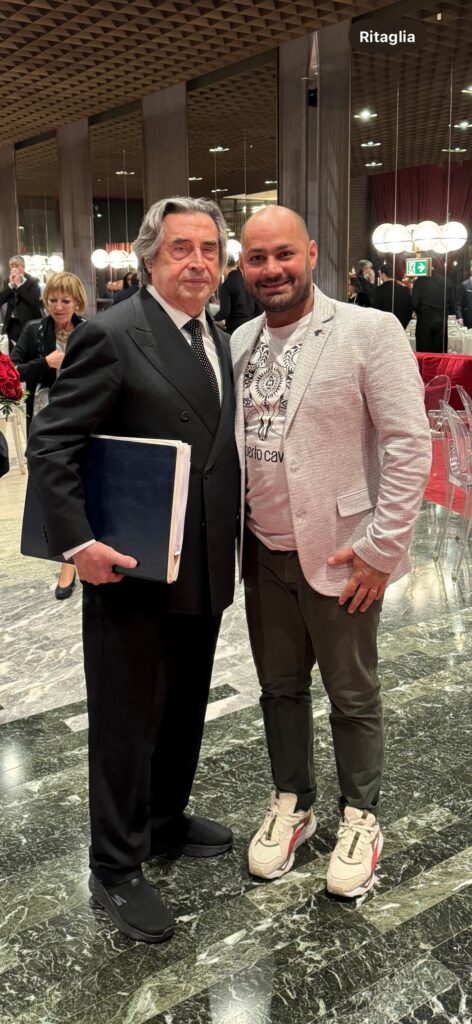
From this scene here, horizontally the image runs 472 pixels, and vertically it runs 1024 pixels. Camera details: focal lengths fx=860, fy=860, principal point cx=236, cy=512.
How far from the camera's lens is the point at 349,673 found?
1968 millimetres

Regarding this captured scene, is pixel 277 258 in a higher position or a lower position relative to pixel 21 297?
higher

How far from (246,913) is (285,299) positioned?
4.49ft

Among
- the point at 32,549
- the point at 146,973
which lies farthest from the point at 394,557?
the point at 146,973

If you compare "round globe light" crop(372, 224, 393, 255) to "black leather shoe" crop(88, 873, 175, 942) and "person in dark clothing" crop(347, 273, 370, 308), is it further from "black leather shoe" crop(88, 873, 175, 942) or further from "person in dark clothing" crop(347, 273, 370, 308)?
"black leather shoe" crop(88, 873, 175, 942)

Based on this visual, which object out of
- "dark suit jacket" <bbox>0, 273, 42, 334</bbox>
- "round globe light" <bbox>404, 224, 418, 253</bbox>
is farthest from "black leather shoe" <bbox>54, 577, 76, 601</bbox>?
"round globe light" <bbox>404, 224, 418, 253</bbox>

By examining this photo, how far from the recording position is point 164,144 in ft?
36.6

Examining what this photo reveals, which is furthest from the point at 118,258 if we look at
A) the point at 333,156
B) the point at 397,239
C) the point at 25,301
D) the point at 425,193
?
the point at 425,193

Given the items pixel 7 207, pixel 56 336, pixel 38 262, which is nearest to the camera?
pixel 56 336

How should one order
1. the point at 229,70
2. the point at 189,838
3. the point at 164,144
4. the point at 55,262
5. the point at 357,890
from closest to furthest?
the point at 357,890 → the point at 189,838 → the point at 229,70 → the point at 164,144 → the point at 55,262

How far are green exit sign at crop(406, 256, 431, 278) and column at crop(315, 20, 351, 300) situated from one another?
2.33 feet

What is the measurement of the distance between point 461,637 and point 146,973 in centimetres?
228

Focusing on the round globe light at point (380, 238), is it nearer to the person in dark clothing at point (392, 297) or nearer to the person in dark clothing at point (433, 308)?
the person in dark clothing at point (392, 297)

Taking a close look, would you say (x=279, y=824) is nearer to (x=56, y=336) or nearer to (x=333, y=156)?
(x=56, y=336)

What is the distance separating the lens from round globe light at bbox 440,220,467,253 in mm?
8852
